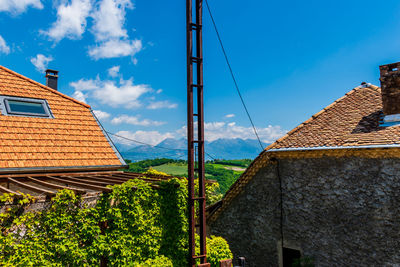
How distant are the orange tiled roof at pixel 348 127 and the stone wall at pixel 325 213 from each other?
59 centimetres

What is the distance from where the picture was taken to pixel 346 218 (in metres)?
8.99

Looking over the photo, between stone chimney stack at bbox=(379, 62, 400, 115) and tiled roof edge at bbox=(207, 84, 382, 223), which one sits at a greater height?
stone chimney stack at bbox=(379, 62, 400, 115)

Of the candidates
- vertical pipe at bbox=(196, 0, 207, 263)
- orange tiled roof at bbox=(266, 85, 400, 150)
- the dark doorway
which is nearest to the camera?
vertical pipe at bbox=(196, 0, 207, 263)

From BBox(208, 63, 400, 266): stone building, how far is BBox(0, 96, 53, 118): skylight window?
8254 mm

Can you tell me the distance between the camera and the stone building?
835cm

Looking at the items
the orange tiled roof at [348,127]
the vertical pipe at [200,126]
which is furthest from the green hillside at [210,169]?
the vertical pipe at [200,126]

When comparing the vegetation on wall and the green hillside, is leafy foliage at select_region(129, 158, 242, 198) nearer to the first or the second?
the green hillside

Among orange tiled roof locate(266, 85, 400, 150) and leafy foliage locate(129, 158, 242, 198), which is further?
leafy foliage locate(129, 158, 242, 198)

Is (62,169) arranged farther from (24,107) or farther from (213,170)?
(213,170)

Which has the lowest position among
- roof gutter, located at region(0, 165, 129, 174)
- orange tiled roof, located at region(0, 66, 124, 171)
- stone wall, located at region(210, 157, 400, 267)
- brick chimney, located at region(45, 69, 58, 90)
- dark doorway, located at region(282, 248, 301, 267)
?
dark doorway, located at region(282, 248, 301, 267)

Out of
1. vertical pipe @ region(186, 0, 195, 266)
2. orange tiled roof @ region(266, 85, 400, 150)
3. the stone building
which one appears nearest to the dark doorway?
the stone building

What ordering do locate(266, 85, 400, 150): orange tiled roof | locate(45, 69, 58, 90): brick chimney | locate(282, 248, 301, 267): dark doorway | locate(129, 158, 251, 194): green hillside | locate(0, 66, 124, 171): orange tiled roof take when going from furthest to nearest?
locate(129, 158, 251, 194): green hillside → locate(45, 69, 58, 90): brick chimney → locate(282, 248, 301, 267): dark doorway → locate(0, 66, 124, 171): orange tiled roof → locate(266, 85, 400, 150): orange tiled roof

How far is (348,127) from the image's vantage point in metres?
10.1

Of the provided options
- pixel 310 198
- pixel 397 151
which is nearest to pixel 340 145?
pixel 397 151
